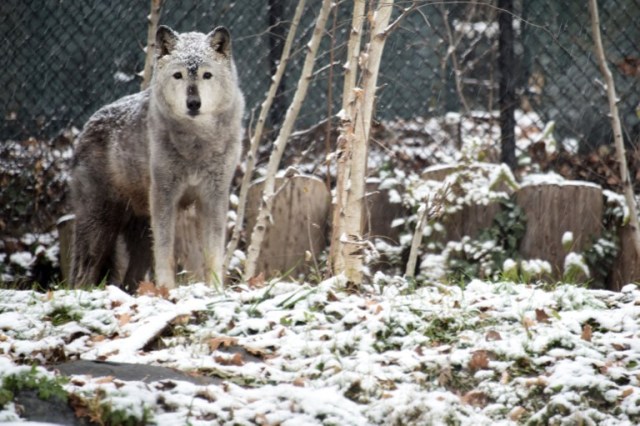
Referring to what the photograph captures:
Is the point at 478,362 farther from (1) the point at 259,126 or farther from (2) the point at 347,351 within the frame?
(1) the point at 259,126

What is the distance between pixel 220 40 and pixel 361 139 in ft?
4.88

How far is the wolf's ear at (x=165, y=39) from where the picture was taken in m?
6.51

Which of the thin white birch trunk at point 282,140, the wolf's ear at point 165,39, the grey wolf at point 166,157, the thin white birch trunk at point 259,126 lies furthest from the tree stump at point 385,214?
the wolf's ear at point 165,39

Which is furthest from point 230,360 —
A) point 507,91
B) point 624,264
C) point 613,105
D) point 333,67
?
point 507,91

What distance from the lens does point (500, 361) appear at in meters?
4.43

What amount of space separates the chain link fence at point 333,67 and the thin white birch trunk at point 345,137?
A: 8.15 ft

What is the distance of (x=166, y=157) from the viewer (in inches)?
263

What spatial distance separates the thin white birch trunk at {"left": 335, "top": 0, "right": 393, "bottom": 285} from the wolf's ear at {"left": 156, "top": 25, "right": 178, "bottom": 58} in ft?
5.00

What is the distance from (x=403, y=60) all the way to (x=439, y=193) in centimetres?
279

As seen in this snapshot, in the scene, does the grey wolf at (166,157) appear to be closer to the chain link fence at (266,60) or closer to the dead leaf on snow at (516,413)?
the chain link fence at (266,60)

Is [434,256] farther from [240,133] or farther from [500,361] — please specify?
[500,361]

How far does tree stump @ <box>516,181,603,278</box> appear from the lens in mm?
7703

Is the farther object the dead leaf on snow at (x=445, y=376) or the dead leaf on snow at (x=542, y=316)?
the dead leaf on snow at (x=542, y=316)

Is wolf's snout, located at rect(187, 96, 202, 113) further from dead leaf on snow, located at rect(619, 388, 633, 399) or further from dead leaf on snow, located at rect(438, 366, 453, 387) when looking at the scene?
dead leaf on snow, located at rect(619, 388, 633, 399)
